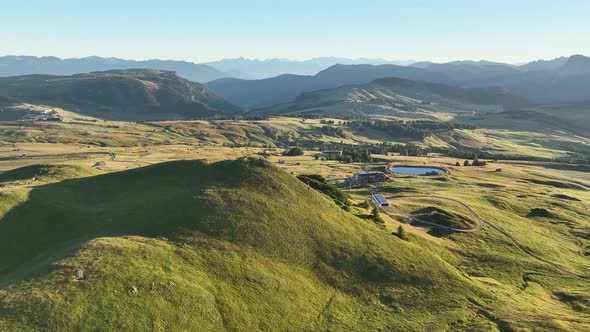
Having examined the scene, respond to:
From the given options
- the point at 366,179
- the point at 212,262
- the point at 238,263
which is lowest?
the point at 366,179

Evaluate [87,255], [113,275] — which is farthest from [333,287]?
[87,255]

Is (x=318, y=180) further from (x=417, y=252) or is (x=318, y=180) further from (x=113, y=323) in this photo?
(x=113, y=323)

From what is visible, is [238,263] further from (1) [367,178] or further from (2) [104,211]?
(1) [367,178]

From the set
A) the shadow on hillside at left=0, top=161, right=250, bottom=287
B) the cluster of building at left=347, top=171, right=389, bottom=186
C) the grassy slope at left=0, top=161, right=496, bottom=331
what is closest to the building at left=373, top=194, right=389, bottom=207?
the cluster of building at left=347, top=171, right=389, bottom=186

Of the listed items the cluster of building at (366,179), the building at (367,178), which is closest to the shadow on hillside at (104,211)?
the cluster of building at (366,179)

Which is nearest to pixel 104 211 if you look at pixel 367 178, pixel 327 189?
pixel 327 189

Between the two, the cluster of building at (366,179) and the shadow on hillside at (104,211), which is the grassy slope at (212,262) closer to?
the shadow on hillside at (104,211)

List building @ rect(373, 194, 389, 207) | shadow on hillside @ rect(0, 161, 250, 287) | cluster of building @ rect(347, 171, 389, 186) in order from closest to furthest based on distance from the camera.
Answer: shadow on hillside @ rect(0, 161, 250, 287), building @ rect(373, 194, 389, 207), cluster of building @ rect(347, 171, 389, 186)

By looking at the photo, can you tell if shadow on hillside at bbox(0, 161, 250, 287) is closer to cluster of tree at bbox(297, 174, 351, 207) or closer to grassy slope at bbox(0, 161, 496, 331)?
grassy slope at bbox(0, 161, 496, 331)
